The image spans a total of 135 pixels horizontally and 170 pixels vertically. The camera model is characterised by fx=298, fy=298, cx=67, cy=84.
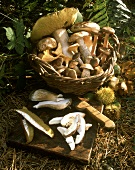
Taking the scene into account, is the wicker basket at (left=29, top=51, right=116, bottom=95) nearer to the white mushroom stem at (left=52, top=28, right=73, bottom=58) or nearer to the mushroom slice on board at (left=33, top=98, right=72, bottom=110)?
the mushroom slice on board at (left=33, top=98, right=72, bottom=110)

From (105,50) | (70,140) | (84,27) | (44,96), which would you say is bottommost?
(70,140)

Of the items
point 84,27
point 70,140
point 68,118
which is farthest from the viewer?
point 84,27

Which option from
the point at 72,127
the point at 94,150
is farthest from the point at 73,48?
→ the point at 94,150

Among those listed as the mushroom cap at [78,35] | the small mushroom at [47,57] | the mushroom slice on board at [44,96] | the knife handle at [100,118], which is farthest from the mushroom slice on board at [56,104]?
the mushroom cap at [78,35]

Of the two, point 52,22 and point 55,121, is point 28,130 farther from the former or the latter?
point 52,22

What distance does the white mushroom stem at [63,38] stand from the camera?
1.89 m

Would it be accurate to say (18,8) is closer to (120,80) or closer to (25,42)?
(25,42)

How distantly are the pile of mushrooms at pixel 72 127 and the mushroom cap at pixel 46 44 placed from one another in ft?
1.41

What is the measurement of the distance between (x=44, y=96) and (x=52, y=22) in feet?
1.52

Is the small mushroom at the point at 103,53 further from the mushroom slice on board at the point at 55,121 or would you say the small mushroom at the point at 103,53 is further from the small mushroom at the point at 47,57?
the mushroom slice on board at the point at 55,121

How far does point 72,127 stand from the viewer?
1.68 m

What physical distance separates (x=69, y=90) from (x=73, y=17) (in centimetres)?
47

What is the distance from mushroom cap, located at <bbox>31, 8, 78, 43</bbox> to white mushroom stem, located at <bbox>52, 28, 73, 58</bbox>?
1.0 inches

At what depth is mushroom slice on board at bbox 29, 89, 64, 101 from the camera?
6.17ft
